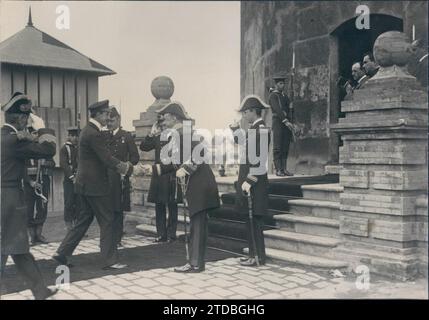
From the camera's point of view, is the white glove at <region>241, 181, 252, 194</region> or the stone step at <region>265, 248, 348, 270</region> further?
the white glove at <region>241, 181, 252, 194</region>

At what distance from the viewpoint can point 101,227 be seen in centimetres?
677

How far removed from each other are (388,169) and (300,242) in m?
1.67

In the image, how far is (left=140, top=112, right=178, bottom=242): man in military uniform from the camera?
8453mm

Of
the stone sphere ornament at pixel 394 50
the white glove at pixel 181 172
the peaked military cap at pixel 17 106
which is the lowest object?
the white glove at pixel 181 172

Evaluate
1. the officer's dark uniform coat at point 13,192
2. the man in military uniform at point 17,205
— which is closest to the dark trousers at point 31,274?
the man in military uniform at point 17,205

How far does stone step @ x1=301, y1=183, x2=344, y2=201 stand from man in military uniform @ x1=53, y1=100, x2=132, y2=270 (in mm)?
2858

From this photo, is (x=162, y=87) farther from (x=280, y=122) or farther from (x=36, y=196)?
(x=36, y=196)

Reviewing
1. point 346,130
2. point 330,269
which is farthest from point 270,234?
point 346,130

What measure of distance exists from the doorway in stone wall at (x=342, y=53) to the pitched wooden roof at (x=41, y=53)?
5056mm

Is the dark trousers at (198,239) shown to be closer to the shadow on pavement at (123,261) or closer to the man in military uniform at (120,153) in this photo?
the shadow on pavement at (123,261)

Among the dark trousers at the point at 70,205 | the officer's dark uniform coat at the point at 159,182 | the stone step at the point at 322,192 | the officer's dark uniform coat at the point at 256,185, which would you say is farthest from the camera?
the dark trousers at the point at 70,205

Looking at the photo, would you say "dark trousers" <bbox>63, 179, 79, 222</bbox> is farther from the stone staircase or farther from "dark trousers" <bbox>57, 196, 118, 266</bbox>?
the stone staircase

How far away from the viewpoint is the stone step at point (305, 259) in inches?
255

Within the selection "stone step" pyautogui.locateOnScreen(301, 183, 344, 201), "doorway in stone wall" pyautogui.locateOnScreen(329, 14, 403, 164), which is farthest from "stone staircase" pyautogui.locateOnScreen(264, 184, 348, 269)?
"doorway in stone wall" pyautogui.locateOnScreen(329, 14, 403, 164)
